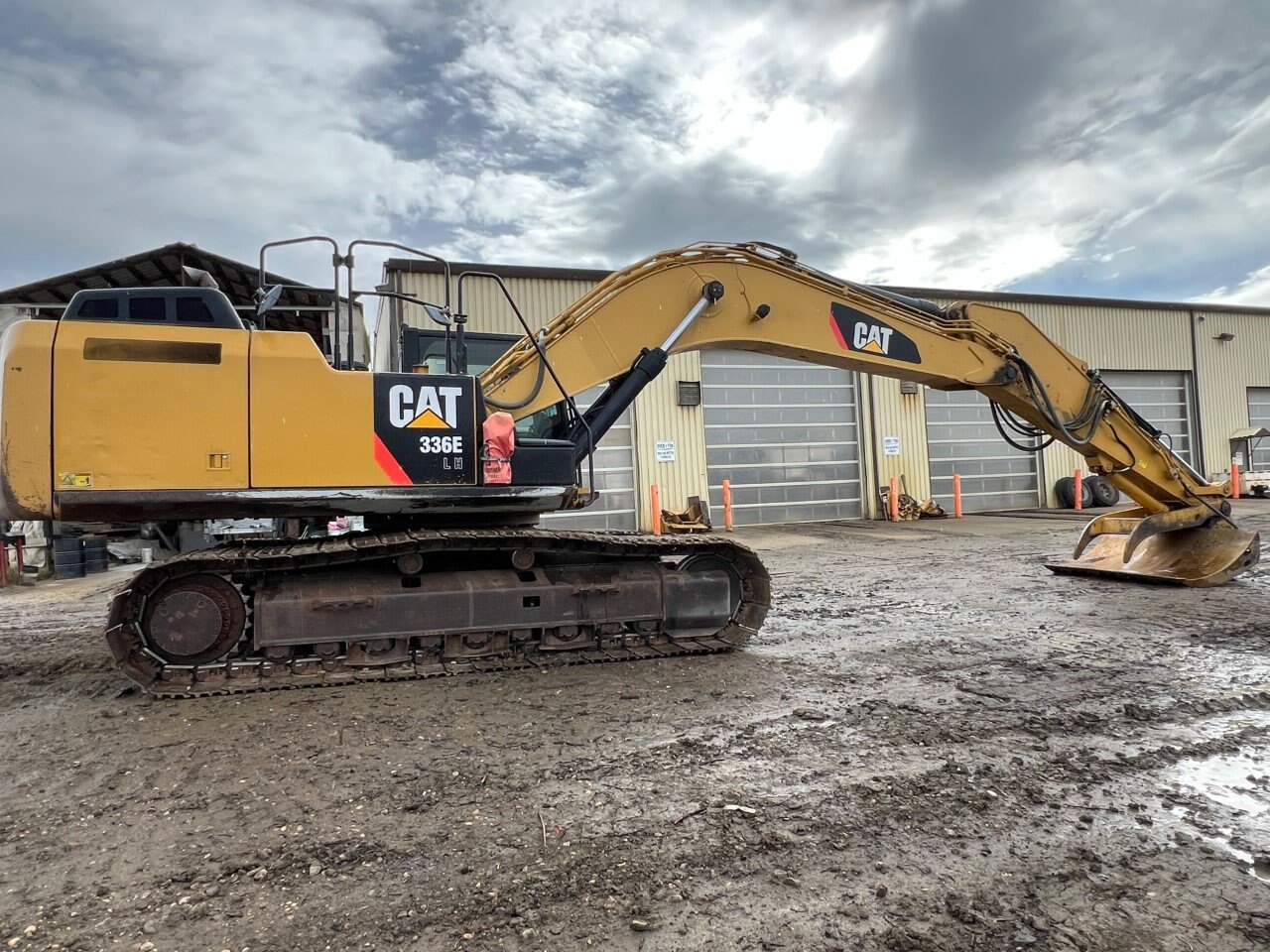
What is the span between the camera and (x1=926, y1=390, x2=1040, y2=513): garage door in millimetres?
19234

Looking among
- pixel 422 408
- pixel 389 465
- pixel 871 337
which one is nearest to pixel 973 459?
pixel 871 337

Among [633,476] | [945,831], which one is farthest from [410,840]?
[633,476]

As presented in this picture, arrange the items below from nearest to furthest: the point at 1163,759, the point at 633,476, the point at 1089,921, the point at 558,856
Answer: the point at 1089,921 → the point at 558,856 → the point at 1163,759 → the point at 633,476

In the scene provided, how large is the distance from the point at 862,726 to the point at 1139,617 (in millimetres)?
3729

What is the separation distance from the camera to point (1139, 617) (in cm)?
589

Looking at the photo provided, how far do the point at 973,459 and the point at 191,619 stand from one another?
19276 mm

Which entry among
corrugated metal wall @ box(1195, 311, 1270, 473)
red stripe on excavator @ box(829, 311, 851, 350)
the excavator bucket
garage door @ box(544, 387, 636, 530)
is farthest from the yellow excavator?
corrugated metal wall @ box(1195, 311, 1270, 473)

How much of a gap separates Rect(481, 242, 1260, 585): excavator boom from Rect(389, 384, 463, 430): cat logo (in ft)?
1.32

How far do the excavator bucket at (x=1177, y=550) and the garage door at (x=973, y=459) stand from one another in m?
11.4

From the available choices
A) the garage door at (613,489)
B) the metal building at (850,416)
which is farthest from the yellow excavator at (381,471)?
the garage door at (613,489)

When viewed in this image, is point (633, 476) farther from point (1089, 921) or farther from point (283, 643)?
point (1089, 921)

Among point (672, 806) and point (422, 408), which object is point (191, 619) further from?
point (672, 806)

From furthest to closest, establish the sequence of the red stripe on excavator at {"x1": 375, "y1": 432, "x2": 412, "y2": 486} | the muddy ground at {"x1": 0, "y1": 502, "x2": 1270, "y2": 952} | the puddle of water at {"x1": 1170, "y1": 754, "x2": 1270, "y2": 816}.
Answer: the red stripe on excavator at {"x1": 375, "y1": 432, "x2": 412, "y2": 486}
the puddle of water at {"x1": 1170, "y1": 754, "x2": 1270, "y2": 816}
the muddy ground at {"x1": 0, "y1": 502, "x2": 1270, "y2": 952}

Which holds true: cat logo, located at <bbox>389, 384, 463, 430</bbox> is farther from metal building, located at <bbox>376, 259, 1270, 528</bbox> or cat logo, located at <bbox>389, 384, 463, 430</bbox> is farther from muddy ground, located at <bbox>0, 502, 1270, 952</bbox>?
metal building, located at <bbox>376, 259, 1270, 528</bbox>
